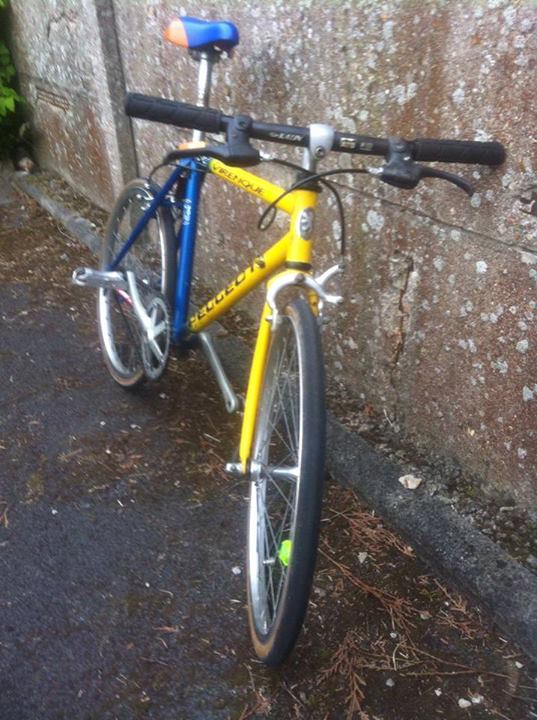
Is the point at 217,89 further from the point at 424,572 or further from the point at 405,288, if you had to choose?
the point at 424,572

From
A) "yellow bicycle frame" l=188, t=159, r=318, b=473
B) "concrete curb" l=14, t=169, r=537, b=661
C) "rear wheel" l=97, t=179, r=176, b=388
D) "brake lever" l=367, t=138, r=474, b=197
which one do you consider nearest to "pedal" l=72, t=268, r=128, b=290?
"rear wheel" l=97, t=179, r=176, b=388

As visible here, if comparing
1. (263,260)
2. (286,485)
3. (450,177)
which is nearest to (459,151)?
(450,177)

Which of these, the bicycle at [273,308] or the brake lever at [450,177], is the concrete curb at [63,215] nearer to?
the bicycle at [273,308]

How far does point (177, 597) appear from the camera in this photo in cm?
214

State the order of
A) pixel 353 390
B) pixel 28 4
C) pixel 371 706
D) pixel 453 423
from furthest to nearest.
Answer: pixel 28 4 < pixel 353 390 < pixel 453 423 < pixel 371 706

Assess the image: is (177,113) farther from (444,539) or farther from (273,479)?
(444,539)

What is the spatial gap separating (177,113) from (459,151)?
729 mm

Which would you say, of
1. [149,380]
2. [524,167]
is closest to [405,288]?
[524,167]

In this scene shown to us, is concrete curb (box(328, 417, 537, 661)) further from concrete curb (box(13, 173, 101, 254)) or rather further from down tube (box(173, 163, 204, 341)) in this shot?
concrete curb (box(13, 173, 101, 254))

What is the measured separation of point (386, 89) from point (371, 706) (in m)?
1.81

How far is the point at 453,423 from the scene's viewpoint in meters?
2.36

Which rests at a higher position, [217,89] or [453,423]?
[217,89]

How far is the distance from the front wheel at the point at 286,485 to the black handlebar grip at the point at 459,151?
487 mm

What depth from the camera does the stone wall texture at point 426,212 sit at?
6.24 feet
